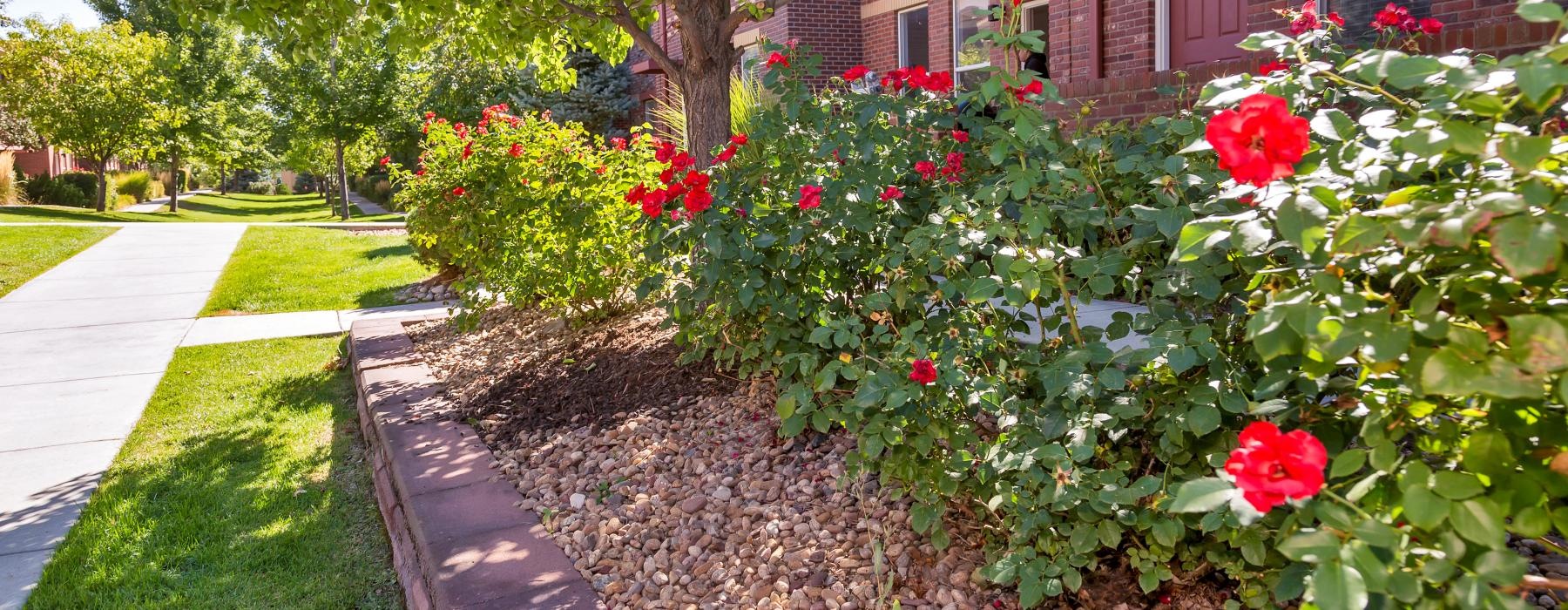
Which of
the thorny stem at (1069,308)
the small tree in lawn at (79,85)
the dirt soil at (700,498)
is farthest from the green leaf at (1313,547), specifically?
the small tree in lawn at (79,85)

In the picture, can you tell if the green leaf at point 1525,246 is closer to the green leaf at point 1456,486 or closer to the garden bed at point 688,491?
the green leaf at point 1456,486

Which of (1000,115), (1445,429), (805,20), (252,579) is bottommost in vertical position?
(252,579)

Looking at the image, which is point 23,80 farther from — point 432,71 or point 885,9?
point 885,9

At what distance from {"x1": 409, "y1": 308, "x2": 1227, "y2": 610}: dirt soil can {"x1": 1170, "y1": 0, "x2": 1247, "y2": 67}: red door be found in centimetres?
535

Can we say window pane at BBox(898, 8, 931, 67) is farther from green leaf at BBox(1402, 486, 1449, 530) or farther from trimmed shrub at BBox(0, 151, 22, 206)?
trimmed shrub at BBox(0, 151, 22, 206)

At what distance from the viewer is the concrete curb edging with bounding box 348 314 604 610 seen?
2.89 m

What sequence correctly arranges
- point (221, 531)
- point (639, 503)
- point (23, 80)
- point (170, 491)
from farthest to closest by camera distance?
1. point (23, 80)
2. point (170, 491)
3. point (221, 531)
4. point (639, 503)

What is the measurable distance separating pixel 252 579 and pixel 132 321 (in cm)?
641

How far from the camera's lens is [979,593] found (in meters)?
2.61

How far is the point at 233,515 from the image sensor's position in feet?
14.0

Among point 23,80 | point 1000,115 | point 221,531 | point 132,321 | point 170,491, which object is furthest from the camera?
point 23,80

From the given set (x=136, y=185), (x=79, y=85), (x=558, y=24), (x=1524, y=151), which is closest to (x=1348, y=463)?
(x=1524, y=151)

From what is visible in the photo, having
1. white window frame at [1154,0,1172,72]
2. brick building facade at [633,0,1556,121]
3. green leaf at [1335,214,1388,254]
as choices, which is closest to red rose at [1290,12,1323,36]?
brick building facade at [633,0,1556,121]

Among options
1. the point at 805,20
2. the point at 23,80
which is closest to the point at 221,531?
the point at 805,20
